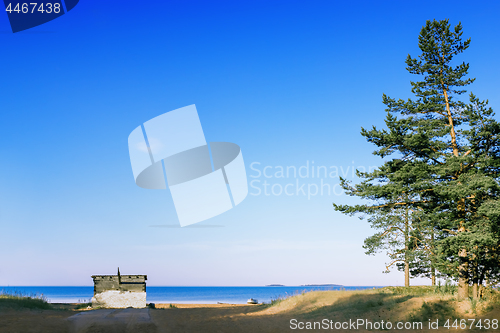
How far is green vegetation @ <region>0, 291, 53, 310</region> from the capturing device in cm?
1811

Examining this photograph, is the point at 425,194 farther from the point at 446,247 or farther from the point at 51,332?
the point at 51,332

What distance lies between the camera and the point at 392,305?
55.6ft

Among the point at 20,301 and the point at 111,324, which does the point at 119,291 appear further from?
the point at 111,324

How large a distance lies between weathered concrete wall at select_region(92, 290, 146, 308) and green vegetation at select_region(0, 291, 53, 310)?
3286 mm

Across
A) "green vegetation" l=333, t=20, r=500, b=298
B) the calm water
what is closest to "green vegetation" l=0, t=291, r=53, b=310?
the calm water

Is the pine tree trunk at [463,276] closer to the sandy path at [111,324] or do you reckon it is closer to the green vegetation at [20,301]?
the sandy path at [111,324]

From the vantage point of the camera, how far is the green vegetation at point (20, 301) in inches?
713

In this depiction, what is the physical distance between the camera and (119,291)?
950 inches

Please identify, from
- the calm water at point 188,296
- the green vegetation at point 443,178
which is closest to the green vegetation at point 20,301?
the calm water at point 188,296

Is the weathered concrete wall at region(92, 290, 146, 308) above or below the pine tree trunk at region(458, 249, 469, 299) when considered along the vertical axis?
below

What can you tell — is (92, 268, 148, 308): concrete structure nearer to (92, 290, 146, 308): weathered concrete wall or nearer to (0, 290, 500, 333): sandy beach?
(92, 290, 146, 308): weathered concrete wall

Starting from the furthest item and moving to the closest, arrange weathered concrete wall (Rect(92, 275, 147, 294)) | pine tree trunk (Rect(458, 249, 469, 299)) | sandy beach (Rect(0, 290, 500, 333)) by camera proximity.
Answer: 1. weathered concrete wall (Rect(92, 275, 147, 294))
2. pine tree trunk (Rect(458, 249, 469, 299))
3. sandy beach (Rect(0, 290, 500, 333))

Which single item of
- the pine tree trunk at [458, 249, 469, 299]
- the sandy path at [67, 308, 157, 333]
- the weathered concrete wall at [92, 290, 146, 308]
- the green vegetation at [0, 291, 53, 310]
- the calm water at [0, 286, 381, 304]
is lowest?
the calm water at [0, 286, 381, 304]

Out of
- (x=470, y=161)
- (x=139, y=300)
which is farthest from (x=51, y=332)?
(x=470, y=161)
